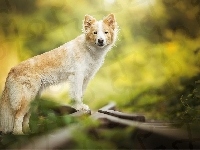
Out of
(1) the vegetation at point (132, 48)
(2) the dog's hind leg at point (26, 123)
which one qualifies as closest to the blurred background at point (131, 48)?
(1) the vegetation at point (132, 48)

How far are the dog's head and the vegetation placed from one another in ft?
0.25

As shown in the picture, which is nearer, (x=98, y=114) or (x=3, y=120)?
(x=98, y=114)

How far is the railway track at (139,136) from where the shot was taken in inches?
76.0

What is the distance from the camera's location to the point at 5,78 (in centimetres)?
259

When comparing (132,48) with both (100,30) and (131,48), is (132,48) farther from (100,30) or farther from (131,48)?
(100,30)

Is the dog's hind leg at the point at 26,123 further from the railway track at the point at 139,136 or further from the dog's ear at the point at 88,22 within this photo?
the dog's ear at the point at 88,22

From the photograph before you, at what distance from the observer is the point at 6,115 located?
8.41ft

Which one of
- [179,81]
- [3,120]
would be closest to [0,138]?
[3,120]

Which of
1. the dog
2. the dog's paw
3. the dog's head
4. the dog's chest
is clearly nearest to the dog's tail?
the dog

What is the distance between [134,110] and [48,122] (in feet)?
2.13

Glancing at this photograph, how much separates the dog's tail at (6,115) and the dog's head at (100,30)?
658 mm

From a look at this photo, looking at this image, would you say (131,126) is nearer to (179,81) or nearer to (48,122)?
(48,122)

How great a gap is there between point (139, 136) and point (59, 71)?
29.8 inches

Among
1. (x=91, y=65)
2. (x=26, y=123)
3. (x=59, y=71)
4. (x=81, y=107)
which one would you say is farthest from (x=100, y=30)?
(x=26, y=123)
